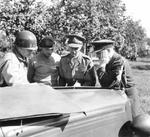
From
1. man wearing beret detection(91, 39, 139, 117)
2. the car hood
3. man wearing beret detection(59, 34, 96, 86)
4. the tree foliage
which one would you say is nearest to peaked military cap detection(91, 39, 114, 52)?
man wearing beret detection(91, 39, 139, 117)

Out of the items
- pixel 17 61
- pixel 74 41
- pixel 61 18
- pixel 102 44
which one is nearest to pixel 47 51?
pixel 74 41

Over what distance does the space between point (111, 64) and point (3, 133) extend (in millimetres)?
2371

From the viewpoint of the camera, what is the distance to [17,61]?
117 inches

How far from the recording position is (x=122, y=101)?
307 centimetres

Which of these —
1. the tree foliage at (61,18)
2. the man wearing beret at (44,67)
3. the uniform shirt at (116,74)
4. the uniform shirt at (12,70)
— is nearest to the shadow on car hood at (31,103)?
the uniform shirt at (12,70)

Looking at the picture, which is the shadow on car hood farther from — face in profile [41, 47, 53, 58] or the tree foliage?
the tree foliage

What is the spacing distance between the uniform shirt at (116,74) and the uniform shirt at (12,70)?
1.40 metres

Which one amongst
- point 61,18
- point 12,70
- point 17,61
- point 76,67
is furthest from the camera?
point 61,18

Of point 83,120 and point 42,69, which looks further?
point 42,69

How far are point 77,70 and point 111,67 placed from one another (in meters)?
0.50

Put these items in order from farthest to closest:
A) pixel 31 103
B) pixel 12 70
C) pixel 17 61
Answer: pixel 17 61 → pixel 12 70 → pixel 31 103

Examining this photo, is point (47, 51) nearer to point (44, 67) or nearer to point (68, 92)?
point (44, 67)

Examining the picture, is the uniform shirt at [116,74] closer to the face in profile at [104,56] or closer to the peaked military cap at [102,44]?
the face in profile at [104,56]

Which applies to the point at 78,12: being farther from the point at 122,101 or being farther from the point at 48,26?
the point at 122,101
